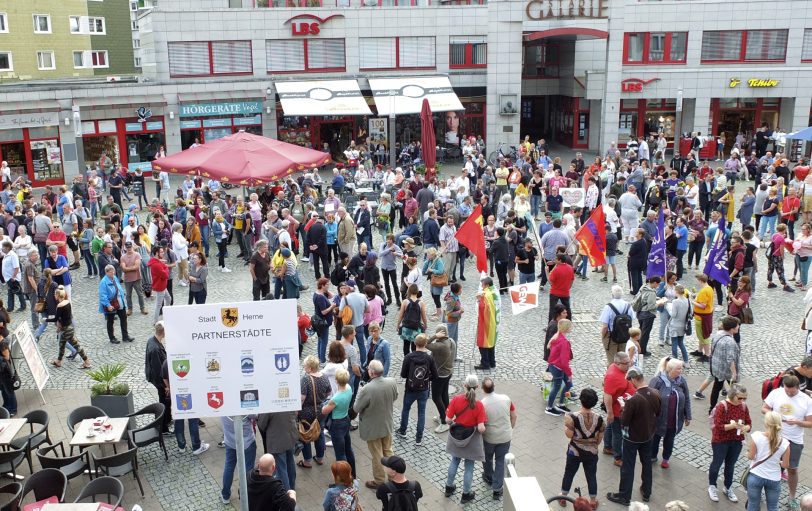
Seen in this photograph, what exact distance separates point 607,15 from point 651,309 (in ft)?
80.1

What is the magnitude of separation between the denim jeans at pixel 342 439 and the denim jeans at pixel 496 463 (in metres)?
1.70

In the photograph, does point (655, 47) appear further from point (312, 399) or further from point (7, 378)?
point (7, 378)

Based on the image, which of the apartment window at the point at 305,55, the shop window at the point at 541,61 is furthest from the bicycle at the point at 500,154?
the apartment window at the point at 305,55

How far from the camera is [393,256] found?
1544 centimetres

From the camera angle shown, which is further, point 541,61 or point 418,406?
point 541,61

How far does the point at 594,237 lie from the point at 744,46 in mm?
25911

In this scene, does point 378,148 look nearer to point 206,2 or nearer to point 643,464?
point 206,2

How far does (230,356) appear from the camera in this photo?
22.2ft

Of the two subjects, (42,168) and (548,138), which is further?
(548,138)

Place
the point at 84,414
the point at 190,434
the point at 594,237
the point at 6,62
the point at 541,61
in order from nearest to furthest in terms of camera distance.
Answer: the point at 84,414 < the point at 190,434 < the point at 594,237 < the point at 541,61 < the point at 6,62

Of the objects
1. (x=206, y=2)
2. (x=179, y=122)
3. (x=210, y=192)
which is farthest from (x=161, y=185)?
(x=206, y=2)

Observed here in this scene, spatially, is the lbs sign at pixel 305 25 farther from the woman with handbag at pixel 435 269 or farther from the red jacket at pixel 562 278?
the red jacket at pixel 562 278

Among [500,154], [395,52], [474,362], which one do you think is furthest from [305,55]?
[474,362]

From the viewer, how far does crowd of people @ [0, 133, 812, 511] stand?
28.9ft
